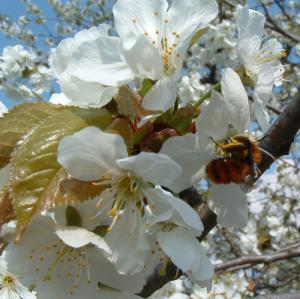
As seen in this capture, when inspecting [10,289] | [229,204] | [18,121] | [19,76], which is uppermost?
[18,121]

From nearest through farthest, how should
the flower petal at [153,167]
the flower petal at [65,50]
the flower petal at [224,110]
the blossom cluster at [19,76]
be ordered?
1. the flower petal at [153,167]
2. the flower petal at [224,110]
3. the flower petal at [65,50]
4. the blossom cluster at [19,76]

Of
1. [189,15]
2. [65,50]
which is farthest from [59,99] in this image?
[189,15]

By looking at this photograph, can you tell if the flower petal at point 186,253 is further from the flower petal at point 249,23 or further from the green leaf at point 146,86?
the flower petal at point 249,23

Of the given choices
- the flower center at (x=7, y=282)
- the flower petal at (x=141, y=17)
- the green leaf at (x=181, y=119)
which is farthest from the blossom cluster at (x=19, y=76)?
the green leaf at (x=181, y=119)

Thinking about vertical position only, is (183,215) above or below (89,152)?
below

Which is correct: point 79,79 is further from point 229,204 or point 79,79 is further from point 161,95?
point 229,204

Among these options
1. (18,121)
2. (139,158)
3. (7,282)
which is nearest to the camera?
(139,158)

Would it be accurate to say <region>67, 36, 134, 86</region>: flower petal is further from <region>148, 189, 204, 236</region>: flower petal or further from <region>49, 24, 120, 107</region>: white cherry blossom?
<region>148, 189, 204, 236</region>: flower petal
